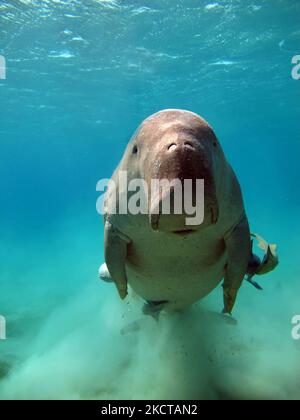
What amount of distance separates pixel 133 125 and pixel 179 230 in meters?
37.7

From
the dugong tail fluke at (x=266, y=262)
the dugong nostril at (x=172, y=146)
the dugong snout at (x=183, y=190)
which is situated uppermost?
the dugong nostril at (x=172, y=146)

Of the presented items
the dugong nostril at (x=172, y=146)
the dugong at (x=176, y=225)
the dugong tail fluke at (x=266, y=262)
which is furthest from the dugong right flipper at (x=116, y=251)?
the dugong tail fluke at (x=266, y=262)

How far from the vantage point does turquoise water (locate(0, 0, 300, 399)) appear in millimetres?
5762

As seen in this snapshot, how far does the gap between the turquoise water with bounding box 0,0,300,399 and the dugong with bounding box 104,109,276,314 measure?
161 centimetres

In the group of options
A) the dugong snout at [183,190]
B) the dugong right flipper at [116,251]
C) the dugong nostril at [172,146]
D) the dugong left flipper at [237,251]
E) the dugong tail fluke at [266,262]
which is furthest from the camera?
the dugong tail fluke at [266,262]

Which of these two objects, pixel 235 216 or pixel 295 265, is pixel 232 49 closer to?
pixel 295 265

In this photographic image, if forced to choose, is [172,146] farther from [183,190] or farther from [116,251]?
[116,251]

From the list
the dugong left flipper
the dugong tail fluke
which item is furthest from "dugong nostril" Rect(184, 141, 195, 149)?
the dugong tail fluke

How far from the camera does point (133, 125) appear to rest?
38656 millimetres

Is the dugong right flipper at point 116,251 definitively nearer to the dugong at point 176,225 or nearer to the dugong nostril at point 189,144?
the dugong at point 176,225

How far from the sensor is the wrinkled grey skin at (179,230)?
7.14 feet

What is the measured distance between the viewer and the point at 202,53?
18750 millimetres

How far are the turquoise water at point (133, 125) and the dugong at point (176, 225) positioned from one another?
161 centimetres

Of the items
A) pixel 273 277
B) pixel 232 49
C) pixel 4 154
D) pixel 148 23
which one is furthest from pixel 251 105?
pixel 4 154
